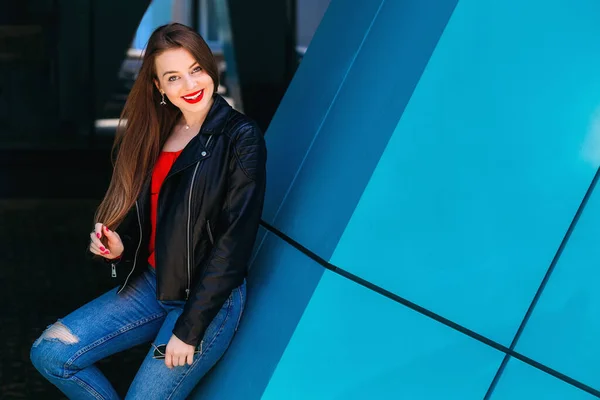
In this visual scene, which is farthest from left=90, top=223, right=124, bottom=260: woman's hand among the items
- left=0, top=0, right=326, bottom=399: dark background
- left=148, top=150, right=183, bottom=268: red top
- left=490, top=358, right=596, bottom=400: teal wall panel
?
left=0, top=0, right=326, bottom=399: dark background

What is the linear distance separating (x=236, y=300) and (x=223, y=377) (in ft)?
0.89

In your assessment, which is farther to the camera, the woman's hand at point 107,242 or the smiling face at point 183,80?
the woman's hand at point 107,242

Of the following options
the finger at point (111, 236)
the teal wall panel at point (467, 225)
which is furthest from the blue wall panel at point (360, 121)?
the finger at point (111, 236)

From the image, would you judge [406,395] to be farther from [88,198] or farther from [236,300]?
[88,198]

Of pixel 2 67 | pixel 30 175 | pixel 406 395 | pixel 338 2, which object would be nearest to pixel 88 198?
pixel 30 175

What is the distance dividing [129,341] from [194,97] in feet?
2.53

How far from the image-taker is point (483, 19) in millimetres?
2254

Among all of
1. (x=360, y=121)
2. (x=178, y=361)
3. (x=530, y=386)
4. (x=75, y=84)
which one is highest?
(x=360, y=121)

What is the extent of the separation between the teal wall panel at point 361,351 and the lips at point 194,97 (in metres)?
0.68

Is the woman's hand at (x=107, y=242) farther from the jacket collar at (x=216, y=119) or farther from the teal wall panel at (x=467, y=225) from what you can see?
the teal wall panel at (x=467, y=225)

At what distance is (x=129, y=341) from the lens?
8.45 feet

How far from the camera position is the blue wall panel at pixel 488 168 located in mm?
2264

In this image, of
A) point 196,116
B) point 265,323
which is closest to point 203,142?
point 196,116

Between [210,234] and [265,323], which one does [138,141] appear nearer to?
[210,234]
